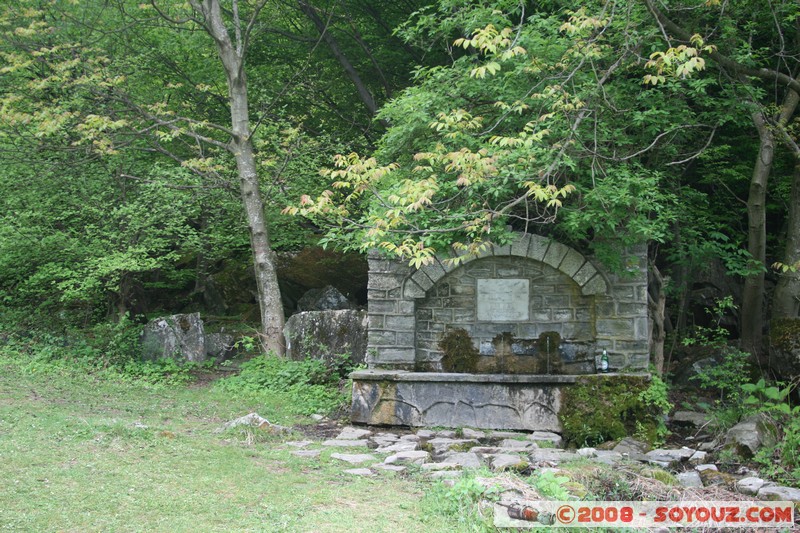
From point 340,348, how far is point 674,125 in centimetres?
546

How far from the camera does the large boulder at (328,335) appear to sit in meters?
10.7

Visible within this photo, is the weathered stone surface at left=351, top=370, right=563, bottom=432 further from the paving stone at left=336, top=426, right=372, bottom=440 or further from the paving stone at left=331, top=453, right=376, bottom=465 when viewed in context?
the paving stone at left=331, top=453, right=376, bottom=465

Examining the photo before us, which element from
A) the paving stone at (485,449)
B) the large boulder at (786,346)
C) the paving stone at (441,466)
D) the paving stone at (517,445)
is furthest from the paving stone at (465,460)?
the large boulder at (786,346)

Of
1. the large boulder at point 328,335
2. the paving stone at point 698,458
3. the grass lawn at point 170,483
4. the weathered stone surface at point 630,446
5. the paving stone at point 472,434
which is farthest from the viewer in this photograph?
the large boulder at point 328,335

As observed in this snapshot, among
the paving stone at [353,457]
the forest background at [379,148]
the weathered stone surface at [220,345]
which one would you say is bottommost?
the paving stone at [353,457]

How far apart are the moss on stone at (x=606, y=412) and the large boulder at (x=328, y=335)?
360 centimetres

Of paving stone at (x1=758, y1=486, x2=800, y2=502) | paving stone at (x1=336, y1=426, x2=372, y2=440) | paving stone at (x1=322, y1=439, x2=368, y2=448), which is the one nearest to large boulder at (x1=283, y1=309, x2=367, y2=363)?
paving stone at (x1=336, y1=426, x2=372, y2=440)

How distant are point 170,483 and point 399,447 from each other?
2503 millimetres

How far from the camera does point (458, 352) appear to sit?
28.6ft

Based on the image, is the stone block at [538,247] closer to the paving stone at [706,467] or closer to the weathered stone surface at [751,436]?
the weathered stone surface at [751,436]

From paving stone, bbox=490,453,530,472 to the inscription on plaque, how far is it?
8.30 feet

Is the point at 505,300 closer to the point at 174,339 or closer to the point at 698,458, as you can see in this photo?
the point at 698,458

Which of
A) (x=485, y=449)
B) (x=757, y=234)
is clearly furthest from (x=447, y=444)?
(x=757, y=234)

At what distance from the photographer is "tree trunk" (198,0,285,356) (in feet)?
37.9
